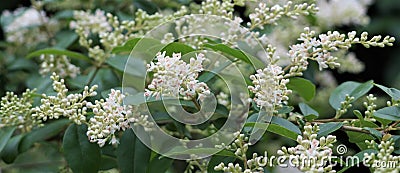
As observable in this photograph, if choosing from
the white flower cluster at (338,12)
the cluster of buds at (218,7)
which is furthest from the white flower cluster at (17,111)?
the white flower cluster at (338,12)

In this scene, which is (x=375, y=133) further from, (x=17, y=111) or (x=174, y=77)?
(x=17, y=111)

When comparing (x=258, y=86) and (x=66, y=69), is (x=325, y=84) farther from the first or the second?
(x=258, y=86)

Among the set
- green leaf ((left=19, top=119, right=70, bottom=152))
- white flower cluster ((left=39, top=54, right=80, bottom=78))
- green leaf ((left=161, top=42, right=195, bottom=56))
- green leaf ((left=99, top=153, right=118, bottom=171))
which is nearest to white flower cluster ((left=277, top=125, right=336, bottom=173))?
green leaf ((left=161, top=42, right=195, bottom=56))

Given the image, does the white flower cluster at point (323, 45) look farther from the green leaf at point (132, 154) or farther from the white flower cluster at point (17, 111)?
the white flower cluster at point (17, 111)

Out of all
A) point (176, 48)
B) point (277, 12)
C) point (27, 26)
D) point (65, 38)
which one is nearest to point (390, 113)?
point (277, 12)

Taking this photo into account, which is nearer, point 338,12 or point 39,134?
point 39,134

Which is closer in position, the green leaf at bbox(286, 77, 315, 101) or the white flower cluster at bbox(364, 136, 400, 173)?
the white flower cluster at bbox(364, 136, 400, 173)

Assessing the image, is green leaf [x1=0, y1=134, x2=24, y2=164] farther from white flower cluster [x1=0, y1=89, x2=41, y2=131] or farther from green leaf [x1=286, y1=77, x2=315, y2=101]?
green leaf [x1=286, y1=77, x2=315, y2=101]
